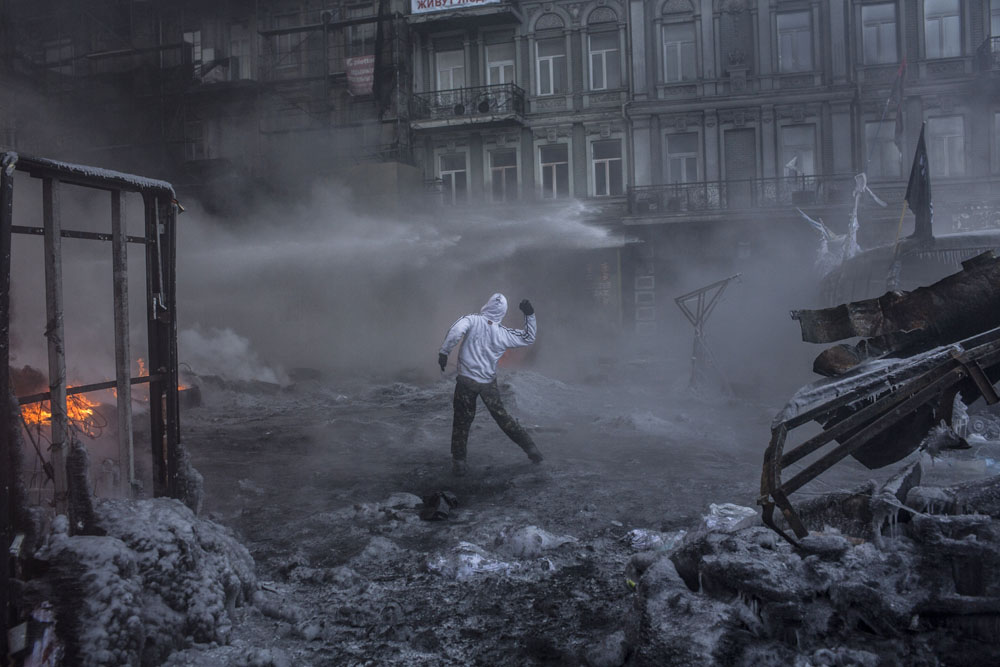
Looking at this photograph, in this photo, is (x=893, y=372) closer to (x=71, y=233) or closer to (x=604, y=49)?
(x=71, y=233)

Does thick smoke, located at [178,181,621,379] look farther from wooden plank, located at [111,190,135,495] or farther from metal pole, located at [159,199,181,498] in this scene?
wooden plank, located at [111,190,135,495]

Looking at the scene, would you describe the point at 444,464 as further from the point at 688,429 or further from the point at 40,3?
the point at 40,3

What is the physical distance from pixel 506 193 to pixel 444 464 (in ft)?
54.0

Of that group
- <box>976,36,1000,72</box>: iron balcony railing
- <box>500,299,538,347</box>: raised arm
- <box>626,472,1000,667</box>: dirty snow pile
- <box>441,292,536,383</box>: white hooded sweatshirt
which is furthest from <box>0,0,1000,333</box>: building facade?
<box>626,472,1000,667</box>: dirty snow pile

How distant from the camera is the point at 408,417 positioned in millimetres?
11844

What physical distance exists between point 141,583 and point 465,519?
9.12 ft

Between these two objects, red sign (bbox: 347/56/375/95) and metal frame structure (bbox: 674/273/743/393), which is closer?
metal frame structure (bbox: 674/273/743/393)

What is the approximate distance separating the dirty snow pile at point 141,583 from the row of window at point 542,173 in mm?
19942

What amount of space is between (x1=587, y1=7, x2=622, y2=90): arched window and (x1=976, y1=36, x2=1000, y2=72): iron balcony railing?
9812 mm

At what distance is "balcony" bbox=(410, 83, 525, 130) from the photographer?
22.7 m

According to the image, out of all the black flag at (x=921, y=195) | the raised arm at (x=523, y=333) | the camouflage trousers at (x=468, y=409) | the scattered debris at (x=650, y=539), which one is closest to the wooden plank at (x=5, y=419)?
the scattered debris at (x=650, y=539)

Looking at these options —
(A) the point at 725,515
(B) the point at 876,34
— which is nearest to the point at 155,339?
(A) the point at 725,515

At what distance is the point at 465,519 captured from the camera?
594cm

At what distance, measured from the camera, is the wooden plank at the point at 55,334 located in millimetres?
3799
